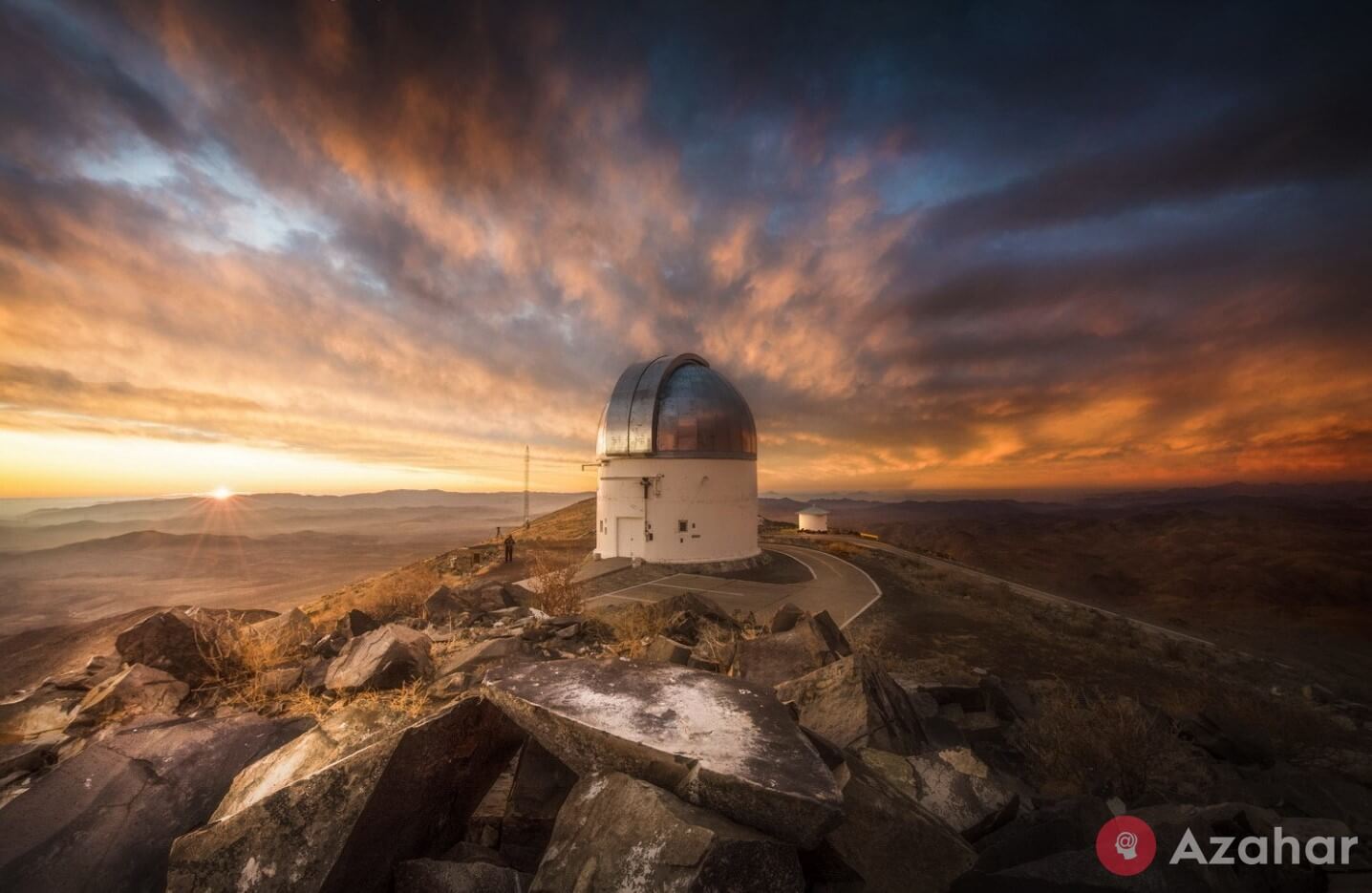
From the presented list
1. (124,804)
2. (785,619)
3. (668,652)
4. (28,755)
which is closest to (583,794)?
(124,804)

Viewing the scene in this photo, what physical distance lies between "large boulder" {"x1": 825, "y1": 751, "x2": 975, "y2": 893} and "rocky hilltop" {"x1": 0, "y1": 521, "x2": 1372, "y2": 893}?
1 centimetres

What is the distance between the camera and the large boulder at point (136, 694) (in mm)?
6035

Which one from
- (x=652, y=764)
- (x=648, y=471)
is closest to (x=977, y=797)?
(x=652, y=764)

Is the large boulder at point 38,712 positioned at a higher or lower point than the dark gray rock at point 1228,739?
higher

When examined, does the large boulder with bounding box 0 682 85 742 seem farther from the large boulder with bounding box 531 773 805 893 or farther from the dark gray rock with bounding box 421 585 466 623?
the large boulder with bounding box 531 773 805 893

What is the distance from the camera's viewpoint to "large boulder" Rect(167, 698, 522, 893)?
9.55 ft

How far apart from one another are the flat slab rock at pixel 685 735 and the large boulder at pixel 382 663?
3.03 m

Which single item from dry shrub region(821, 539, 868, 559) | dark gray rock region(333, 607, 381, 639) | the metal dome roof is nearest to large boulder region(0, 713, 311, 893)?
dark gray rock region(333, 607, 381, 639)

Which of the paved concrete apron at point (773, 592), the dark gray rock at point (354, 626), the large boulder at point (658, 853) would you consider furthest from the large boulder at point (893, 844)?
the paved concrete apron at point (773, 592)

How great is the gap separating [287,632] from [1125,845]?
11158 millimetres

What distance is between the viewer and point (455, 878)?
9.86 ft

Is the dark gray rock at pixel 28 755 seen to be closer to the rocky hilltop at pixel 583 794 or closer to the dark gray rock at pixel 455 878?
the rocky hilltop at pixel 583 794

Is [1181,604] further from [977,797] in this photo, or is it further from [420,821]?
[420,821]

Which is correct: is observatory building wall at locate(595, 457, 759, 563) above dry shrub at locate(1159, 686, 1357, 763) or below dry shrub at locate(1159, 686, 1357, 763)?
above
